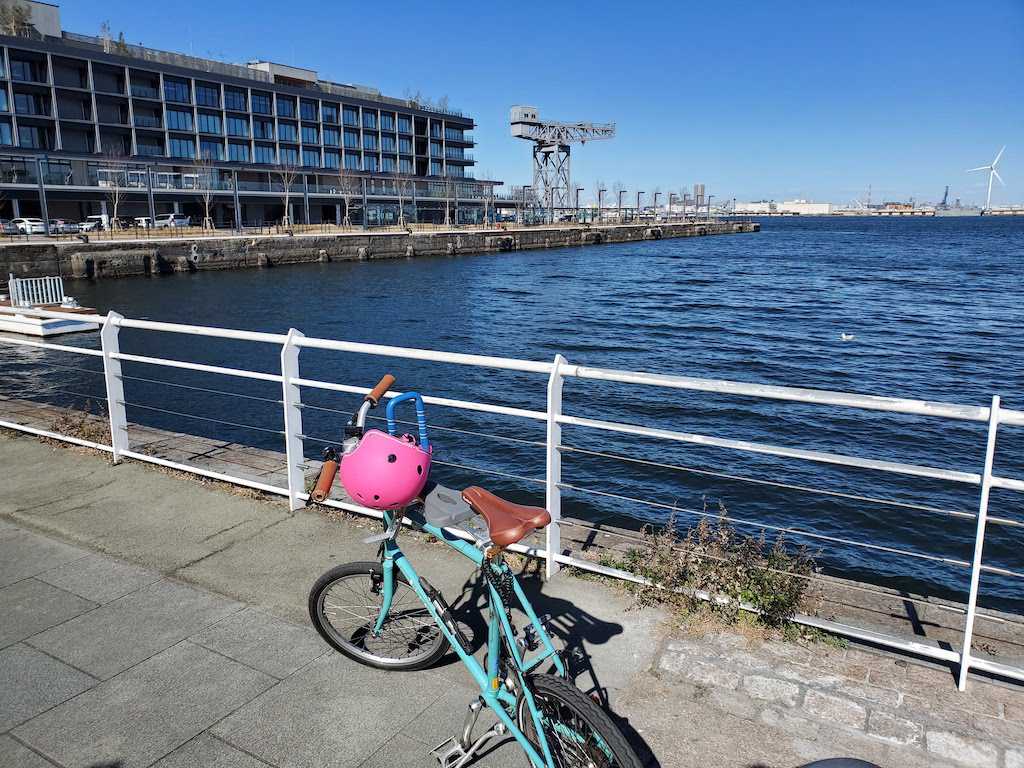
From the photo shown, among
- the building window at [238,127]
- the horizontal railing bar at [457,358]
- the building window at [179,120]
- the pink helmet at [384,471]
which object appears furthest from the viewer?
the building window at [238,127]

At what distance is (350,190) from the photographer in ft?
318

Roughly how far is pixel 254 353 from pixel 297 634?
2509 centimetres

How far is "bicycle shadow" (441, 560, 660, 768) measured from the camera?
13.0 ft

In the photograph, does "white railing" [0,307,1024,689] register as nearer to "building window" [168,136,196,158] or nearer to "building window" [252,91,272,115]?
"building window" [168,136,196,158]

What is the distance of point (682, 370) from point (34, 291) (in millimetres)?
27114

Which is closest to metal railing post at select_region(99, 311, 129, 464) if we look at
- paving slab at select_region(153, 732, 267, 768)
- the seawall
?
paving slab at select_region(153, 732, 267, 768)

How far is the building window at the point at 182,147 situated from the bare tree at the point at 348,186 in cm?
1725

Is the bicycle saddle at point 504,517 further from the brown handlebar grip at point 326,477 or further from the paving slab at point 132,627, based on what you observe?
the paving slab at point 132,627

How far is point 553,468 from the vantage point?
5.12 metres

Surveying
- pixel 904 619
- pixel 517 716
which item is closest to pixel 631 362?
pixel 904 619

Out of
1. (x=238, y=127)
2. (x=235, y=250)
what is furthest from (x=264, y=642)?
(x=238, y=127)

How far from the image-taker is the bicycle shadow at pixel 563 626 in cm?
397

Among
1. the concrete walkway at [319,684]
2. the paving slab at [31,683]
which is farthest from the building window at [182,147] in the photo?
the paving slab at [31,683]

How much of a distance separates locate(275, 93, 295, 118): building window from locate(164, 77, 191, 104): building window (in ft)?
37.7
